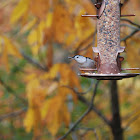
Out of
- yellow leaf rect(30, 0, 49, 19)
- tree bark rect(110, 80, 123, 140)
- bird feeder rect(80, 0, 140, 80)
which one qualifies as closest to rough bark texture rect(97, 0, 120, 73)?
bird feeder rect(80, 0, 140, 80)

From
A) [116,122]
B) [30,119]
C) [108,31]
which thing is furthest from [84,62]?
[116,122]

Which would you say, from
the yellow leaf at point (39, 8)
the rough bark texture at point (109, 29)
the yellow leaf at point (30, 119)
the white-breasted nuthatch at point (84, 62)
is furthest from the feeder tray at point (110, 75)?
the yellow leaf at point (30, 119)

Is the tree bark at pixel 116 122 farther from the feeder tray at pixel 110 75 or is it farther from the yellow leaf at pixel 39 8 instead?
the feeder tray at pixel 110 75

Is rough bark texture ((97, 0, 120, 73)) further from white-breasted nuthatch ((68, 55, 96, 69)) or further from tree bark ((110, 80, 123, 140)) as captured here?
tree bark ((110, 80, 123, 140))

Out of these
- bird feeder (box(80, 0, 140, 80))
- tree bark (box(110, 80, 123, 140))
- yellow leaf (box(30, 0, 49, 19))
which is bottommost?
tree bark (box(110, 80, 123, 140))

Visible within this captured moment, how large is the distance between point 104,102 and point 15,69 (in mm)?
1686

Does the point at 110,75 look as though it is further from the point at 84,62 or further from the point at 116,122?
the point at 116,122

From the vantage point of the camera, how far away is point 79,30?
10.0 feet

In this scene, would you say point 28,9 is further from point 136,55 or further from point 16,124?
point 16,124

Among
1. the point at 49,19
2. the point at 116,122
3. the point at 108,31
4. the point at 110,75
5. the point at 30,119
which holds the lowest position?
the point at 116,122

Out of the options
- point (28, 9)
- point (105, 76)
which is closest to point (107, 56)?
point (105, 76)

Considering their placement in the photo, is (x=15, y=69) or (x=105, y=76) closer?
(x=105, y=76)

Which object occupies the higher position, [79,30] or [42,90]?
[79,30]

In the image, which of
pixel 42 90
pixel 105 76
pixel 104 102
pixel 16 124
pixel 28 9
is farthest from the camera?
pixel 16 124
